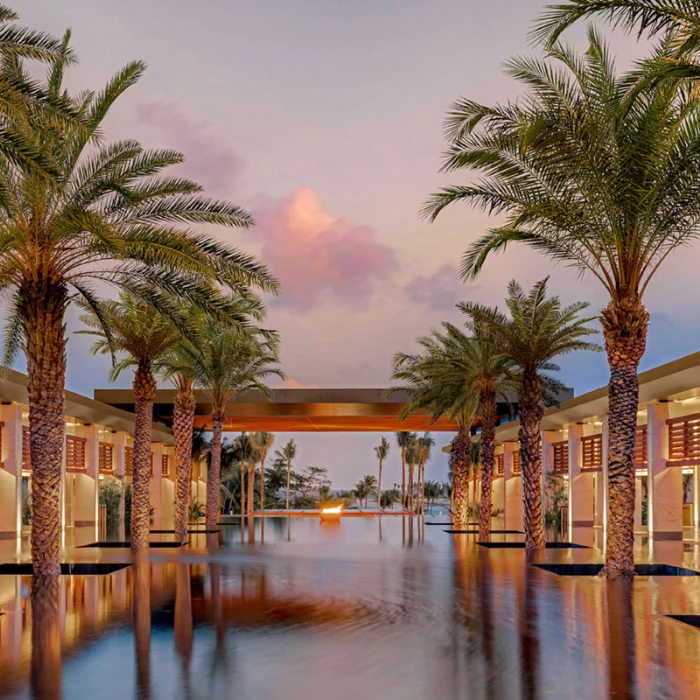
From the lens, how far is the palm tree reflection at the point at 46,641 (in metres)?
7.89

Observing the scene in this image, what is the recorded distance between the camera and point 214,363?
34.0 metres

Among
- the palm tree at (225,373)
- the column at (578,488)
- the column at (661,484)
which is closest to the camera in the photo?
the column at (661,484)

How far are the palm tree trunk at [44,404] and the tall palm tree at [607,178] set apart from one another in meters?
7.49

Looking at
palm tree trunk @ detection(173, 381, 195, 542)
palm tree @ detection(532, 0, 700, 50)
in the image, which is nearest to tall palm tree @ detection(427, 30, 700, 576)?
palm tree @ detection(532, 0, 700, 50)

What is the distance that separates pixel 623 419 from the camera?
55.6 ft

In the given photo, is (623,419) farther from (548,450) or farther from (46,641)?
(548,450)

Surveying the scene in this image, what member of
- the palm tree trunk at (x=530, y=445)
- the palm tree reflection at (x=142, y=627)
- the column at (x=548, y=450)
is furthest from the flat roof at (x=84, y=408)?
the column at (x=548, y=450)

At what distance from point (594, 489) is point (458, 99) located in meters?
28.2

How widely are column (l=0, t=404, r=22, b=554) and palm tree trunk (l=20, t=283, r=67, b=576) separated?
14400 mm

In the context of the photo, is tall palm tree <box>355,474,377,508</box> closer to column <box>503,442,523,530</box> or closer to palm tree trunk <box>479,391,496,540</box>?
column <box>503,442,523,530</box>

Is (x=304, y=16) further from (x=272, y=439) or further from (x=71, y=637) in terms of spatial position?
(x=272, y=439)

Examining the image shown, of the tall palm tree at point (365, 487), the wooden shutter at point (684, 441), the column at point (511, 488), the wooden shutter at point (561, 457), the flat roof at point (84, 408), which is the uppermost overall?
the flat roof at point (84, 408)

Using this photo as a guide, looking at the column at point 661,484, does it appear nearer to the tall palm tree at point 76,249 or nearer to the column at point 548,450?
the column at point 548,450

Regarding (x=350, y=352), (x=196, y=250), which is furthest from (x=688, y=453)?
(x=350, y=352)
